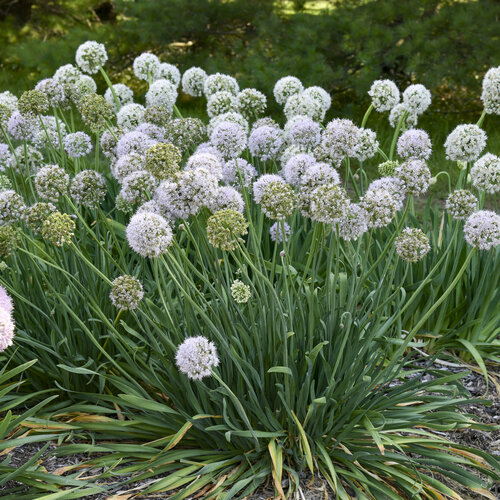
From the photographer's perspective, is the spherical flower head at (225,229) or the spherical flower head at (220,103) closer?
the spherical flower head at (225,229)

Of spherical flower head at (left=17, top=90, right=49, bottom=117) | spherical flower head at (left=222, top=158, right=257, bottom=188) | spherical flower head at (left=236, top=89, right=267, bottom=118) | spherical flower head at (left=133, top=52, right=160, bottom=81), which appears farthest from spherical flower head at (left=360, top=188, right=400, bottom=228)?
spherical flower head at (left=133, top=52, right=160, bottom=81)

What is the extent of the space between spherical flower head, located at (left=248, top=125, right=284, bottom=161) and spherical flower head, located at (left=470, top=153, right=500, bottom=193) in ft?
3.45

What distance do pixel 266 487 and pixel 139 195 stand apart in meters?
1.38

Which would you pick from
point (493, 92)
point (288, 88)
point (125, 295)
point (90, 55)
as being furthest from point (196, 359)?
point (90, 55)

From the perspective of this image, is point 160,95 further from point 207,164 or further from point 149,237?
point 149,237

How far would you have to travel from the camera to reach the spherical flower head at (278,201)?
2.57 m

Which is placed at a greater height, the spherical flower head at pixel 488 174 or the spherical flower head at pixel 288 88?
the spherical flower head at pixel 288 88

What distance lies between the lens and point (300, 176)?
3084 mm

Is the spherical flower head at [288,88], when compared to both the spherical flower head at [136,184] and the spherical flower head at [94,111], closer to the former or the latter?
the spherical flower head at [94,111]

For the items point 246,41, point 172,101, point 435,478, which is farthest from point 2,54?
point 435,478

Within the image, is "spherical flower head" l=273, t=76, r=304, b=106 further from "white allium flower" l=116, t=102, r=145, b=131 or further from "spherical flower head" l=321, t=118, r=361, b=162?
"spherical flower head" l=321, t=118, r=361, b=162

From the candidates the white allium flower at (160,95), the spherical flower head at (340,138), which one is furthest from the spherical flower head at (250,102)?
the spherical flower head at (340,138)

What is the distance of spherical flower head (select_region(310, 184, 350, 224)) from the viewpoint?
8.36ft

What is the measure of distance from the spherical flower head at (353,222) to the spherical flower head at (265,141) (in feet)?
2.85
